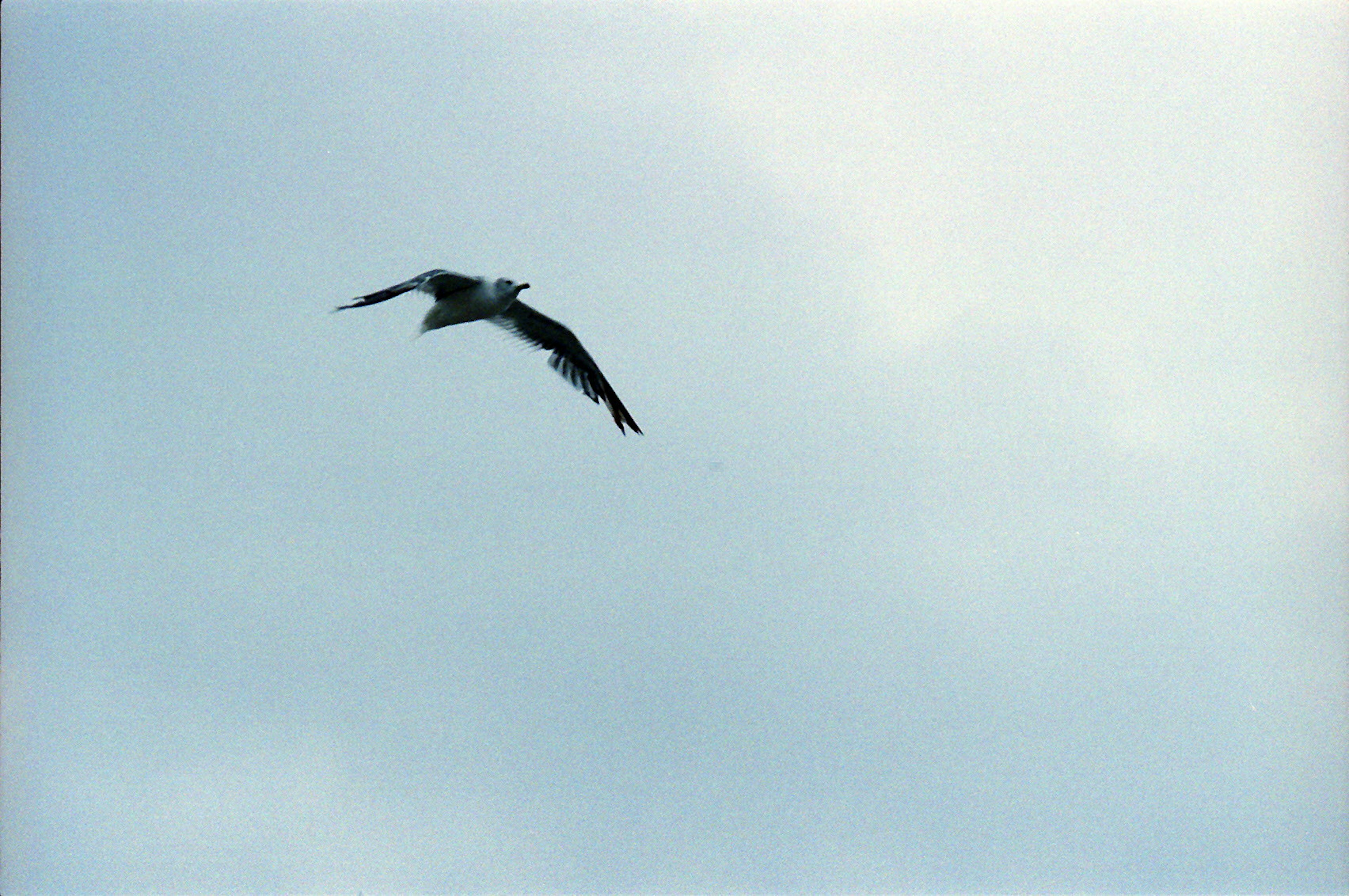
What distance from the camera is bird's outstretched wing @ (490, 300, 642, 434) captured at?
40.6ft

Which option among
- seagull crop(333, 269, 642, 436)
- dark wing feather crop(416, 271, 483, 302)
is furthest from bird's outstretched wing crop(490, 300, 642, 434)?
dark wing feather crop(416, 271, 483, 302)

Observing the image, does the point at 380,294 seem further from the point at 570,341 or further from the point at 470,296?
the point at 570,341

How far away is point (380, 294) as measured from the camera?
10.7 meters

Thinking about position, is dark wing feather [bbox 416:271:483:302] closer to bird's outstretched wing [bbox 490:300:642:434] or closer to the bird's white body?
the bird's white body

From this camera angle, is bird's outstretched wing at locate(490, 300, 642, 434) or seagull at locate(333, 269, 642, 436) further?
bird's outstretched wing at locate(490, 300, 642, 434)

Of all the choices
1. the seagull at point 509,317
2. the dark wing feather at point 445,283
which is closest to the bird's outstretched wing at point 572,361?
the seagull at point 509,317

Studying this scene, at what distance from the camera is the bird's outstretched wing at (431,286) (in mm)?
10633

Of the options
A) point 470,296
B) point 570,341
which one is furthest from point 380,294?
point 570,341

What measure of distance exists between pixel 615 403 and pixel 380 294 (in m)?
2.85

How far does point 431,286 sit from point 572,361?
2.00m

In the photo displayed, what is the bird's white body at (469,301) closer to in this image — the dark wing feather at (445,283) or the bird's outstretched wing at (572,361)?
the dark wing feather at (445,283)

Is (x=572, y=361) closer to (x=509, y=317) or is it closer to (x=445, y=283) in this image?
(x=509, y=317)

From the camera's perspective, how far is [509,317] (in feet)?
40.3

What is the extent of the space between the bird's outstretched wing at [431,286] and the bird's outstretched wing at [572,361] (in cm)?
111
